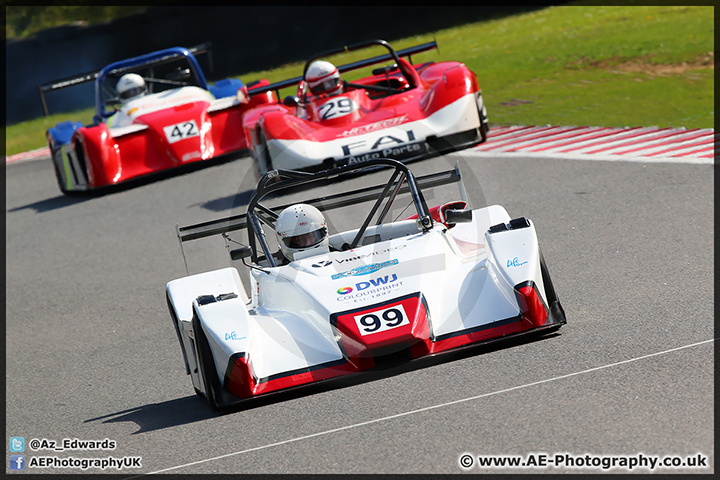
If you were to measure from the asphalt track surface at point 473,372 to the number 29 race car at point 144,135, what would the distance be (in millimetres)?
2848

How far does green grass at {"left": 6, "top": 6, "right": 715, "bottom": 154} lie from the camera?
13.9 meters

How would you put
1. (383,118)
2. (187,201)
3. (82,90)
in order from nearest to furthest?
1. (383,118)
2. (187,201)
3. (82,90)

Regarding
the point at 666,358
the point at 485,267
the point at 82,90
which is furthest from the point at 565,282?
the point at 82,90

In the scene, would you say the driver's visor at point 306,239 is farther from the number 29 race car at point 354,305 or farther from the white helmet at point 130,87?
the white helmet at point 130,87

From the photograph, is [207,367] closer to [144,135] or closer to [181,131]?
[181,131]

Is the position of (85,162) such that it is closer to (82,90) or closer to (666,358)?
(666,358)

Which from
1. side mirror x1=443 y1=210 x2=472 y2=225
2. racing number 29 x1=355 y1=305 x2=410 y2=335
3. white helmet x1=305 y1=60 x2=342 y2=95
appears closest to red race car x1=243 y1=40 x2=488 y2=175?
white helmet x1=305 y1=60 x2=342 y2=95

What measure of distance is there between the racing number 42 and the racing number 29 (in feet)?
29.0

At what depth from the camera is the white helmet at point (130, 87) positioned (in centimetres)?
1502

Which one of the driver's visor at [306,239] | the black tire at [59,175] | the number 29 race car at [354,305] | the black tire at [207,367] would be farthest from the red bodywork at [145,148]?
the black tire at [207,367]

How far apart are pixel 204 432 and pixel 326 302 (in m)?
1.05

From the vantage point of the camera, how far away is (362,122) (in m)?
11.8

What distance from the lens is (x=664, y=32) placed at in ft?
65.0

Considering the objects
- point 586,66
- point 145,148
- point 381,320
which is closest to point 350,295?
point 381,320
